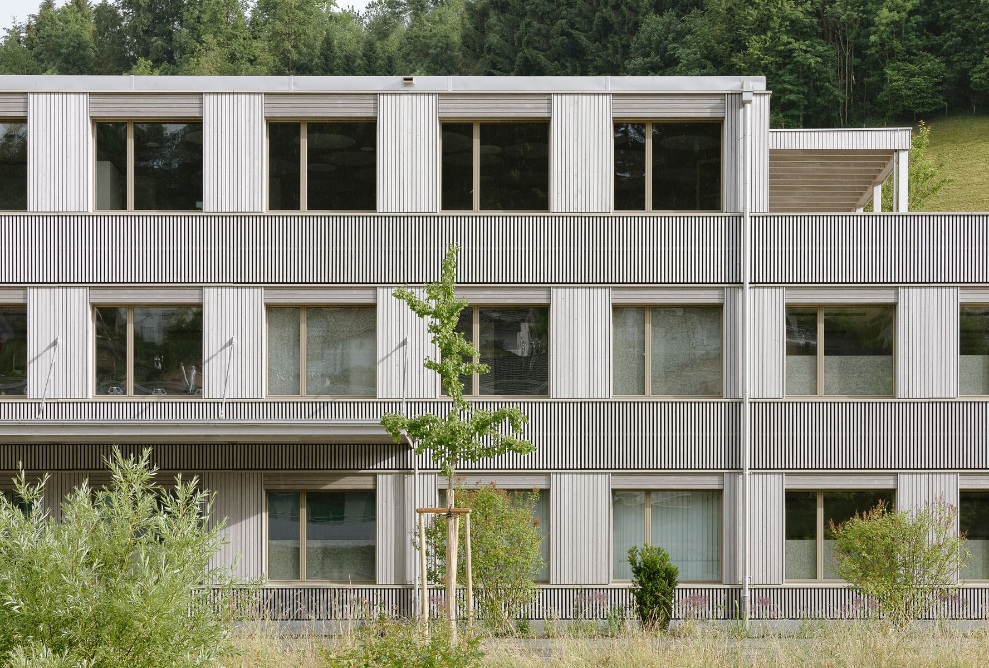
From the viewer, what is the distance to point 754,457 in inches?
776

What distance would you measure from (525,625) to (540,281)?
6371 mm

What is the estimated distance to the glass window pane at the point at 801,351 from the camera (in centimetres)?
2002

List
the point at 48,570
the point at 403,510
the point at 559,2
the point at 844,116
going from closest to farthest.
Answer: the point at 48,570, the point at 403,510, the point at 844,116, the point at 559,2

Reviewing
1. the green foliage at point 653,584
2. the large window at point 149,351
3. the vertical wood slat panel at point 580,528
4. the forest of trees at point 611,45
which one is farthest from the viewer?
the forest of trees at point 611,45

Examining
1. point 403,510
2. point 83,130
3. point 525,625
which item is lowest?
point 525,625

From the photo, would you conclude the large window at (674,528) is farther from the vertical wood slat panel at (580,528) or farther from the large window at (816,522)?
the large window at (816,522)

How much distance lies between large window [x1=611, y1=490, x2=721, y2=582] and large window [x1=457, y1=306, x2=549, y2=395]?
2.73m

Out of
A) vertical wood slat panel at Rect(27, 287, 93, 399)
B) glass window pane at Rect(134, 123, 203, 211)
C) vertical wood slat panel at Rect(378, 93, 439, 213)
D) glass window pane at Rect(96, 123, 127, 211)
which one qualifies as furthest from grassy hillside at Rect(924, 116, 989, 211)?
vertical wood slat panel at Rect(27, 287, 93, 399)

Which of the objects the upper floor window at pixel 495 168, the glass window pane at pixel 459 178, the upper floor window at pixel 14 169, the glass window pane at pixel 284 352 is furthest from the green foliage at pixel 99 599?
the upper floor window at pixel 14 169

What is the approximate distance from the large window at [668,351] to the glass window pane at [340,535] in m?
5.44

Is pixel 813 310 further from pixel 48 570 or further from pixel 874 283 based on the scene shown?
pixel 48 570

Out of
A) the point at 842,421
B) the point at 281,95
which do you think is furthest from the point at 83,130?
the point at 842,421

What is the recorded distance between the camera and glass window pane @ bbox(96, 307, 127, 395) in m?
19.9

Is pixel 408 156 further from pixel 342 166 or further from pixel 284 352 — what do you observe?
pixel 284 352
